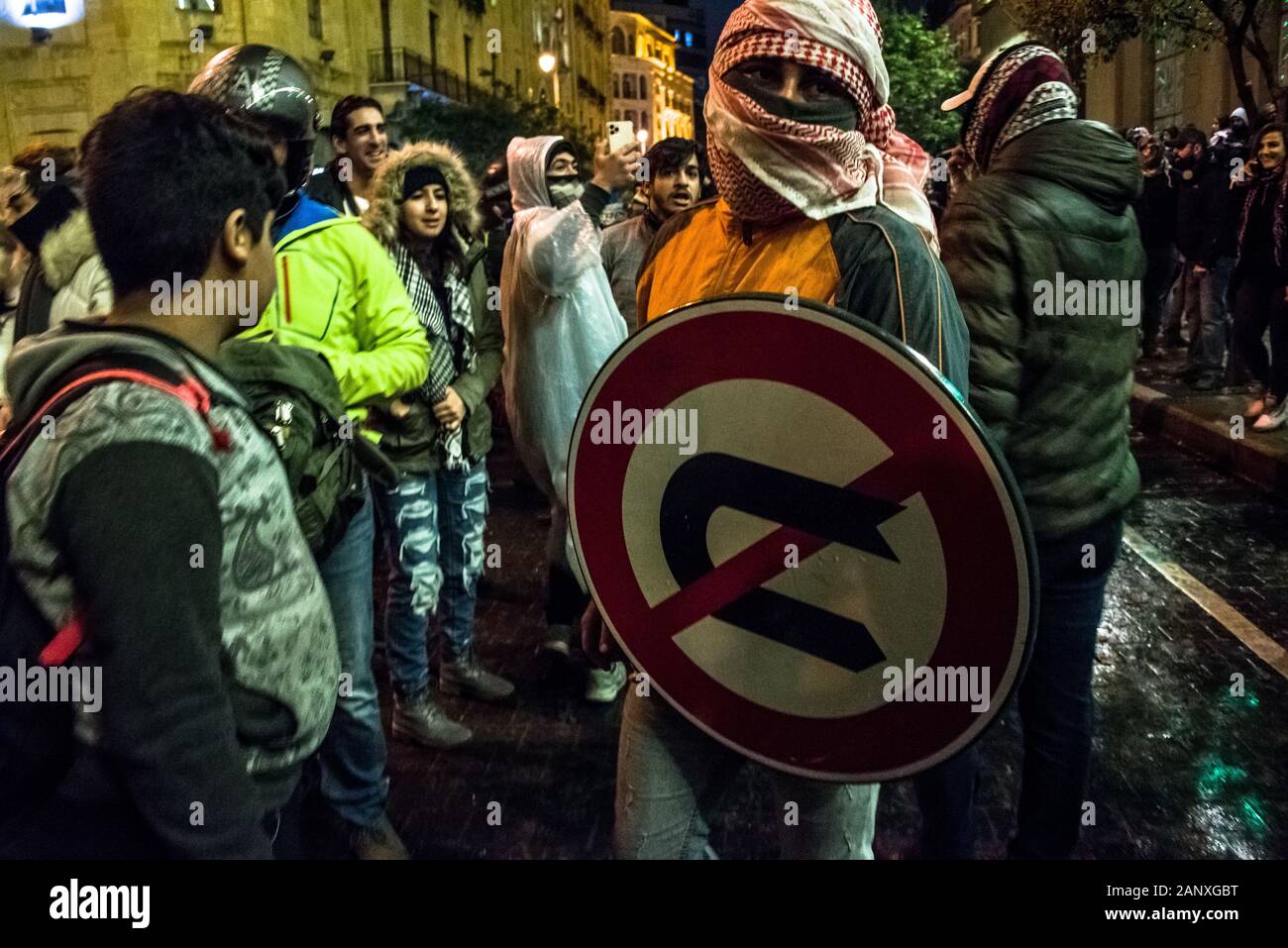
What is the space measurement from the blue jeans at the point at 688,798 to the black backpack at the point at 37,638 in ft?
3.21

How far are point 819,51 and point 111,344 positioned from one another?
1.24 meters

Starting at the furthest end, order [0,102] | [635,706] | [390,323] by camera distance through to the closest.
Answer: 1. [0,102]
2. [390,323]
3. [635,706]

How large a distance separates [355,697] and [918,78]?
Answer: 165ft

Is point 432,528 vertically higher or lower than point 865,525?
lower

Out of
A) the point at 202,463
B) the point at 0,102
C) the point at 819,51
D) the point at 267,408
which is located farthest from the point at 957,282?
the point at 0,102

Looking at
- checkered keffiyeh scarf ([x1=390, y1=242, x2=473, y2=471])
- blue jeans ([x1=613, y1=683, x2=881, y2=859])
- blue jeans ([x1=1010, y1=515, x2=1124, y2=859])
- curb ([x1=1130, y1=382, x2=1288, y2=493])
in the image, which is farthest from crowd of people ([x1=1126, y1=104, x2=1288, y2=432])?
blue jeans ([x1=613, y1=683, x2=881, y2=859])

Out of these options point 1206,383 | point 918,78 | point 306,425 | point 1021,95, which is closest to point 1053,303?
point 1021,95

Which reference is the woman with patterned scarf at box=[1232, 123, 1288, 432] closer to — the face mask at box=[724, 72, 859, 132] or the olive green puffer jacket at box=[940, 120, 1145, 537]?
the olive green puffer jacket at box=[940, 120, 1145, 537]

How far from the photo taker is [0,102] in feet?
93.9

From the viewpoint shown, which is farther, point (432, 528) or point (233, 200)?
point (432, 528)

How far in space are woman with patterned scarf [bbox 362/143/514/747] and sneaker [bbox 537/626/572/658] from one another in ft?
1.60

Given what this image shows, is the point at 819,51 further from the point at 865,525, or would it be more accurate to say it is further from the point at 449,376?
the point at 449,376

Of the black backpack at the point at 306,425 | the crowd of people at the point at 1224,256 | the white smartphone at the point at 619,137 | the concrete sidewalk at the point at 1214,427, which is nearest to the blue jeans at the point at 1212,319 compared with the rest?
the crowd of people at the point at 1224,256

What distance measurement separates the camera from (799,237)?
84.7 inches
